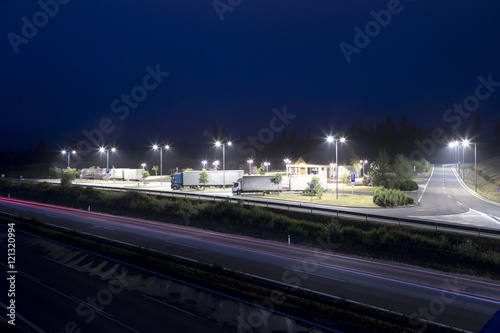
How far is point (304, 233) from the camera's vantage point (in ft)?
80.3

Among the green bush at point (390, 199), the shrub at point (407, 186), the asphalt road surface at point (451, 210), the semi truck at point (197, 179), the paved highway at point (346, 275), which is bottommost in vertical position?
the paved highway at point (346, 275)

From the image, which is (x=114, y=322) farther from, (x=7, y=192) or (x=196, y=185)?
(x=7, y=192)

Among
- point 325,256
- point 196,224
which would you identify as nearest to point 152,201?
point 196,224

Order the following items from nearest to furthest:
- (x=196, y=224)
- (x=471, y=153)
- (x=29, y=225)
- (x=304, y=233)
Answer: (x=304, y=233) → (x=29, y=225) → (x=196, y=224) → (x=471, y=153)

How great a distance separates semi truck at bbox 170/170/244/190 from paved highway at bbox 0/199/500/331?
85.4 feet

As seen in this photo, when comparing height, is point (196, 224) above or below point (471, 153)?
below

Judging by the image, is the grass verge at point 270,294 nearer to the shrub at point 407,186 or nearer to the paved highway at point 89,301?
the paved highway at point 89,301

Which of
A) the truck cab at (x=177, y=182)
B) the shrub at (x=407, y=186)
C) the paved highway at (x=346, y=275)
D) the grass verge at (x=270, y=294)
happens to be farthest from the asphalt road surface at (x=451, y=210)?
the truck cab at (x=177, y=182)

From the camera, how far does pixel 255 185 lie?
4734cm

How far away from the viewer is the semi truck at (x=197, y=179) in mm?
53719

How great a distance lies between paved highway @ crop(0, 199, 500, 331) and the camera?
1238cm

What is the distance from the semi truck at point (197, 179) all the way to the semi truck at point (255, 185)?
25.3 ft

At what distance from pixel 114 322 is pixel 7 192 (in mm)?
56422

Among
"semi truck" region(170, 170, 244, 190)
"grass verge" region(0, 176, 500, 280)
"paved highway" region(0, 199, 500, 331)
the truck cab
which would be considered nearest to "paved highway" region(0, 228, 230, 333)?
"paved highway" region(0, 199, 500, 331)
